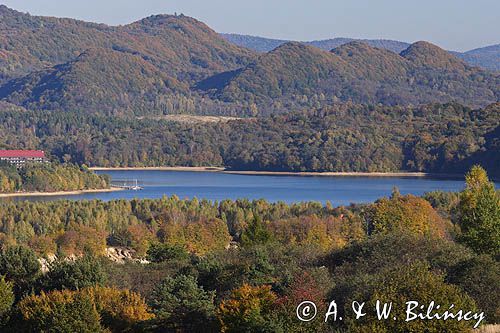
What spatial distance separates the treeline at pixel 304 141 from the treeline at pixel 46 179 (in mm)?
33899

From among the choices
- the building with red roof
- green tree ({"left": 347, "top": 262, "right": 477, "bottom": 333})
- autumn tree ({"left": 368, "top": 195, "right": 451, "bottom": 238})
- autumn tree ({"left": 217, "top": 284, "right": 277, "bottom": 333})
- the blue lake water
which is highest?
green tree ({"left": 347, "top": 262, "right": 477, "bottom": 333})

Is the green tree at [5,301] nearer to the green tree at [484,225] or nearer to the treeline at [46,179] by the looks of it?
the green tree at [484,225]

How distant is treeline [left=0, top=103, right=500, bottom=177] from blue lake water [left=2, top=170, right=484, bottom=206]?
7220 millimetres

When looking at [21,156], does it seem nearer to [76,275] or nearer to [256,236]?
[256,236]

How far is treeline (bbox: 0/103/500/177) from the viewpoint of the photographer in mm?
124438

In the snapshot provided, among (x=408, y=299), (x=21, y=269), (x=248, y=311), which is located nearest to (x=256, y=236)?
(x=21, y=269)

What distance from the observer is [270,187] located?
98.2 m

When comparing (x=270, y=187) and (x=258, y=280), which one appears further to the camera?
(x=270, y=187)

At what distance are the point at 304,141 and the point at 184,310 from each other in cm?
11363

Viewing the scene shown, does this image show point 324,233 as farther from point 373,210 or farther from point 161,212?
point 161,212

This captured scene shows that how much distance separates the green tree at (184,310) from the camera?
20500mm

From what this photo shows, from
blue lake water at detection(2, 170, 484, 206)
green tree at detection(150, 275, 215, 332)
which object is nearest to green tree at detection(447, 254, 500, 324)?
green tree at detection(150, 275, 215, 332)

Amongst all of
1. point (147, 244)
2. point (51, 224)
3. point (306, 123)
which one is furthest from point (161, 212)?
point (306, 123)

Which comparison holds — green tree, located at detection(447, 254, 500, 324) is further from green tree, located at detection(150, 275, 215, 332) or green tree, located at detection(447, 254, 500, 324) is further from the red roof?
the red roof
